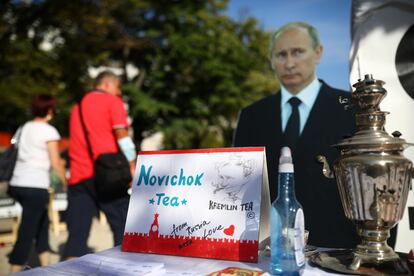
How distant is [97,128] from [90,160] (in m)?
0.26

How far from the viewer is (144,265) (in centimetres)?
117

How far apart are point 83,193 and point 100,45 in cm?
1166

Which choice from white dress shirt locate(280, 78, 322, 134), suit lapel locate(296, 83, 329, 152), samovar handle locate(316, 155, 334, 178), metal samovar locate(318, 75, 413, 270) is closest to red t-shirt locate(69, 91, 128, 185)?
white dress shirt locate(280, 78, 322, 134)

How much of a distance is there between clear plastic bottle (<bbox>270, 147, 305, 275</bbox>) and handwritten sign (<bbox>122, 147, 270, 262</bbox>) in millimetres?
138

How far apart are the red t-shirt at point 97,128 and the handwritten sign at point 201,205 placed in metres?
1.63

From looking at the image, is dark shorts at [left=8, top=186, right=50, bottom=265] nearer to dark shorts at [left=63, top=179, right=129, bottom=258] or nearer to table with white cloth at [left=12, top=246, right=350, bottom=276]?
dark shorts at [left=63, top=179, right=129, bottom=258]

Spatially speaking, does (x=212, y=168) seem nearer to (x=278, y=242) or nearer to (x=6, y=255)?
(x=278, y=242)

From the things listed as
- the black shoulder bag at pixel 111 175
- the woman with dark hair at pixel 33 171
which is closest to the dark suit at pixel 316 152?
the black shoulder bag at pixel 111 175

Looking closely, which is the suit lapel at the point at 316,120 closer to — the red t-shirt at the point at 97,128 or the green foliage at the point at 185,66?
the red t-shirt at the point at 97,128

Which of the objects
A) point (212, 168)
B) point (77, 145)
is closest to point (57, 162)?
point (77, 145)

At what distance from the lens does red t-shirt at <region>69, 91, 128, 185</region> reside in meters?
3.04

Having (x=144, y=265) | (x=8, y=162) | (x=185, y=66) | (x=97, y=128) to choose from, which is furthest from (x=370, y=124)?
(x=185, y=66)

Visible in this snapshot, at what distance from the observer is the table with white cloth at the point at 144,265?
1129 millimetres

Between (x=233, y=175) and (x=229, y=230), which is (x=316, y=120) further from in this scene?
(x=229, y=230)
